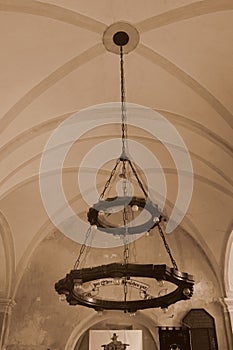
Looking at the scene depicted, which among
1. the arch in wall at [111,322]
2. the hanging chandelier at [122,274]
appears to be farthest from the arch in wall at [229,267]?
the hanging chandelier at [122,274]

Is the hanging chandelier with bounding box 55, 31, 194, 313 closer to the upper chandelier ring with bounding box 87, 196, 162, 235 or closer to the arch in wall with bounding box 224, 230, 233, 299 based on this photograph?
the upper chandelier ring with bounding box 87, 196, 162, 235

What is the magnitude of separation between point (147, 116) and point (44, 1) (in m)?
2.70

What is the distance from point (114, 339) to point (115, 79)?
5676 mm

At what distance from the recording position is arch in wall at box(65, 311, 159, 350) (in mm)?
8531

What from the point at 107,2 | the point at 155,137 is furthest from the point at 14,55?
the point at 155,137

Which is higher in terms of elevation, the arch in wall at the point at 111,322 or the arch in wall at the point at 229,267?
the arch in wall at the point at 229,267

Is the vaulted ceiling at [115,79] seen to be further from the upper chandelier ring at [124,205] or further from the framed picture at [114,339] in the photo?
the framed picture at [114,339]

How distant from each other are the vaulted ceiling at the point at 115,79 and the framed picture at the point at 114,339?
10.3 ft

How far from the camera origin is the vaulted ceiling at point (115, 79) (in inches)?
200

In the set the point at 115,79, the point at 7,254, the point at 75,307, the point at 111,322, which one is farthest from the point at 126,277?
the point at 7,254

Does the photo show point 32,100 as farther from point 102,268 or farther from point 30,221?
point 30,221

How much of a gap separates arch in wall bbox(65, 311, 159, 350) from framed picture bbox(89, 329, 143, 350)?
0.18m

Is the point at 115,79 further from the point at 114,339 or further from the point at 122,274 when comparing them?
the point at 114,339

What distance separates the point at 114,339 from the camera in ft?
27.9
